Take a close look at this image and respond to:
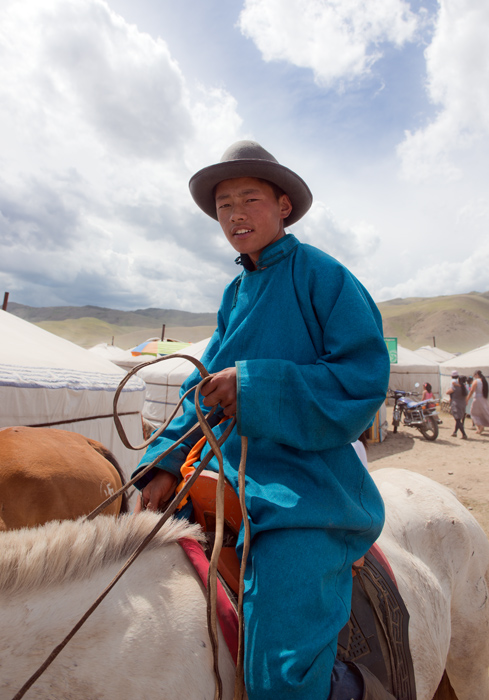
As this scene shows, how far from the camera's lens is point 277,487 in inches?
41.8

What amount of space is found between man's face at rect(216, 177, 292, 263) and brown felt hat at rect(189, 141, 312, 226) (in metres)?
0.03

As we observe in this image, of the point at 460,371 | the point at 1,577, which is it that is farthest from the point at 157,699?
the point at 460,371

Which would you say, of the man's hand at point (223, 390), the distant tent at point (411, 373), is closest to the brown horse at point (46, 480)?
the man's hand at point (223, 390)

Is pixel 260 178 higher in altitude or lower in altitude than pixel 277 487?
higher

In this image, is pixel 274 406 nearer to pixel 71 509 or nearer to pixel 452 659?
pixel 71 509

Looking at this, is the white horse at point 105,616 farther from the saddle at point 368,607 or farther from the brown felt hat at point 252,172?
the brown felt hat at point 252,172

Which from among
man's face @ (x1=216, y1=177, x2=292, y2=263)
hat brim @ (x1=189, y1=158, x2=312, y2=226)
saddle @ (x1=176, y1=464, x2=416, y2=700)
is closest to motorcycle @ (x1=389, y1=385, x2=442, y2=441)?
saddle @ (x1=176, y1=464, x2=416, y2=700)

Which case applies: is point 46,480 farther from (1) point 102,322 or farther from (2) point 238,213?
(1) point 102,322

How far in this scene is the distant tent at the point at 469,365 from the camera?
18.1 m

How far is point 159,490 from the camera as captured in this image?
4.46 feet

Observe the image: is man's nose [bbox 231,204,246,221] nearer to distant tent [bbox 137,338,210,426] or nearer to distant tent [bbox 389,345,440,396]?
distant tent [bbox 137,338,210,426]

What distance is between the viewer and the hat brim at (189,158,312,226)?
1.30m

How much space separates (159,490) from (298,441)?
598 millimetres

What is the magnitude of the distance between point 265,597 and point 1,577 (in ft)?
2.00
